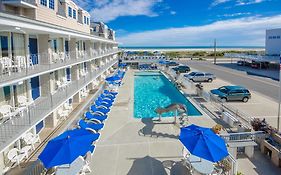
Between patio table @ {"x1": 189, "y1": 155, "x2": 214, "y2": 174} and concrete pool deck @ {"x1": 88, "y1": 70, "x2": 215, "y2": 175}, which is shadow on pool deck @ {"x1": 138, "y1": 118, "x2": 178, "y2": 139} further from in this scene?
patio table @ {"x1": 189, "y1": 155, "x2": 214, "y2": 174}

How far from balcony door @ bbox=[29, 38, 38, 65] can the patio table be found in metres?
11.4

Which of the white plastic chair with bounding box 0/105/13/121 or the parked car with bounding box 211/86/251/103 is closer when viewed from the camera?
the white plastic chair with bounding box 0/105/13/121

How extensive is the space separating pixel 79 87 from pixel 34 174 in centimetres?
1167

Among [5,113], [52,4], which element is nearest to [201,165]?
[5,113]

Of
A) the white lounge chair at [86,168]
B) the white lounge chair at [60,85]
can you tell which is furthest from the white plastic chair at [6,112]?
the white lounge chair at [60,85]

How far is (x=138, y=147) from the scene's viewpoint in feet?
48.2

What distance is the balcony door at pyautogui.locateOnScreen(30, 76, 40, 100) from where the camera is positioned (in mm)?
16297

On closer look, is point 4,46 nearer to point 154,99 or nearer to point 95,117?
point 95,117

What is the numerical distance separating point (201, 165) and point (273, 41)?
53279 millimetres

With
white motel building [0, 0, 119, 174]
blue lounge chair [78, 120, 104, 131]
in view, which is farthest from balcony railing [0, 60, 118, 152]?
blue lounge chair [78, 120, 104, 131]

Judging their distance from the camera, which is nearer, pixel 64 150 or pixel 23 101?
pixel 64 150

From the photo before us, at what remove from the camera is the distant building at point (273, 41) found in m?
54.0

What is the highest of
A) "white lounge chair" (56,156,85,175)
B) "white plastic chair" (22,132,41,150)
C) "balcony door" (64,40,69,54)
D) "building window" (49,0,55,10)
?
"building window" (49,0,55,10)

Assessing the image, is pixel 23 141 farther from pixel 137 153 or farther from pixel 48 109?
pixel 137 153
